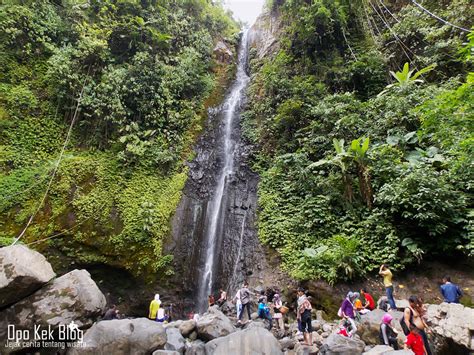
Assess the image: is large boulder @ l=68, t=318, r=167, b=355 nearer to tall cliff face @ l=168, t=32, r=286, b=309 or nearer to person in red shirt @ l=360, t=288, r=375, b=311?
tall cliff face @ l=168, t=32, r=286, b=309

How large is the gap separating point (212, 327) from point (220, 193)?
717 cm

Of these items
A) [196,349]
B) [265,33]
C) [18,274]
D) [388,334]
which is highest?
[265,33]

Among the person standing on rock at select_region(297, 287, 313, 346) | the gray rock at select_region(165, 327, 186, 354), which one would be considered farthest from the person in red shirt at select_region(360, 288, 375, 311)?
the gray rock at select_region(165, 327, 186, 354)

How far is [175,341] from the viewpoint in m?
6.58

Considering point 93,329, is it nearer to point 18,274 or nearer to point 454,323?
point 18,274

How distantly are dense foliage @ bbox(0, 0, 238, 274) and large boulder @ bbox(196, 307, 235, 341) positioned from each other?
3.97 m

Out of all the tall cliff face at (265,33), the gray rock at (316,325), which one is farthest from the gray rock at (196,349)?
the tall cliff face at (265,33)

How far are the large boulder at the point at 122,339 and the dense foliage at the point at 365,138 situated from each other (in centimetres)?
471

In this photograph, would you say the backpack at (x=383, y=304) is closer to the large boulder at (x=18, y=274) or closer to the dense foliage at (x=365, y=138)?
the dense foliage at (x=365, y=138)

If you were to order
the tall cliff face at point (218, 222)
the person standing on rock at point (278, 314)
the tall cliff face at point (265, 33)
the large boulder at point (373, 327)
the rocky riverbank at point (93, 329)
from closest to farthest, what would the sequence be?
the rocky riverbank at point (93, 329) → the large boulder at point (373, 327) → the person standing on rock at point (278, 314) → the tall cliff face at point (218, 222) → the tall cliff face at point (265, 33)

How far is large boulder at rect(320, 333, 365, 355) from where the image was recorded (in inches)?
198

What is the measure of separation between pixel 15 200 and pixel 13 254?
4428 mm

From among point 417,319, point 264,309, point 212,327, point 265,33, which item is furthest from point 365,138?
point 265,33

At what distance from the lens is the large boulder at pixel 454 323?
444 cm
